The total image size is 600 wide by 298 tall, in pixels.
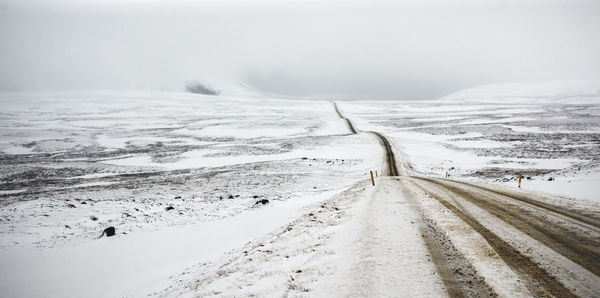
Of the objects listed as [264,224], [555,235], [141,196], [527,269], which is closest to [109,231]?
[264,224]

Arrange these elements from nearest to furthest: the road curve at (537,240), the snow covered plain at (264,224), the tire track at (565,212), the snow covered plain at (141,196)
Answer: the road curve at (537,240) < the snow covered plain at (264,224) < the tire track at (565,212) < the snow covered plain at (141,196)

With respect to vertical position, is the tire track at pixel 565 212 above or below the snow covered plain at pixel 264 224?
above

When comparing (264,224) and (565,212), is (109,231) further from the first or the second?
A: (565,212)

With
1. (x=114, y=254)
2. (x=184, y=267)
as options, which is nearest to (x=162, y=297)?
(x=184, y=267)

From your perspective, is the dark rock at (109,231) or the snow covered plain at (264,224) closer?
the snow covered plain at (264,224)

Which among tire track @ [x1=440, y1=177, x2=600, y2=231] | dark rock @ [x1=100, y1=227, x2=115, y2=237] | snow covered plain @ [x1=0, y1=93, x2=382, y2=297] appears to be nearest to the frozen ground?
tire track @ [x1=440, y1=177, x2=600, y2=231]

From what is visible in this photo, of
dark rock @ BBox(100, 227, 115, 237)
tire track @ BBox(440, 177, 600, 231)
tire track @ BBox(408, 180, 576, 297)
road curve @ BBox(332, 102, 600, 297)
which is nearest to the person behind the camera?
tire track @ BBox(408, 180, 576, 297)

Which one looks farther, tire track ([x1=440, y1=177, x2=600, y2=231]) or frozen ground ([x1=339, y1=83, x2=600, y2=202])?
frozen ground ([x1=339, y1=83, x2=600, y2=202])

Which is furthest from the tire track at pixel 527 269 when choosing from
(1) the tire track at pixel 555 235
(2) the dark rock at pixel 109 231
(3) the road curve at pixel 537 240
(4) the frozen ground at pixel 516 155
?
(2) the dark rock at pixel 109 231

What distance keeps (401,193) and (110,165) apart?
91.9 ft

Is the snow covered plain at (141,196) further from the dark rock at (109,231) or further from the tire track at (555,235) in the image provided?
the tire track at (555,235)

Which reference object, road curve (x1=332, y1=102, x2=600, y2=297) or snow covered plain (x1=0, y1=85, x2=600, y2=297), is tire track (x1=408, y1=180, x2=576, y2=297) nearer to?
road curve (x1=332, y1=102, x2=600, y2=297)

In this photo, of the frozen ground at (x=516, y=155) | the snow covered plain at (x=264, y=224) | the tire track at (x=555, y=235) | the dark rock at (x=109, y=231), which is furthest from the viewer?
the frozen ground at (x=516, y=155)

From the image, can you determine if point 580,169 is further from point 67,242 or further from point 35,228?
point 35,228
